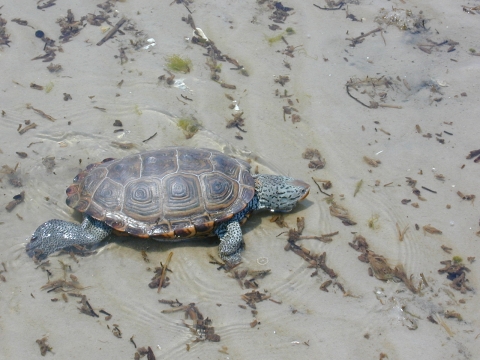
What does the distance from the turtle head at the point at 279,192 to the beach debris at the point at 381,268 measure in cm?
91

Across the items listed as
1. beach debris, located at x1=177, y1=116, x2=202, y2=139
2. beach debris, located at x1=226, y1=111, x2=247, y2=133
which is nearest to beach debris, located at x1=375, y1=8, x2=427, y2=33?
beach debris, located at x1=226, y1=111, x2=247, y2=133

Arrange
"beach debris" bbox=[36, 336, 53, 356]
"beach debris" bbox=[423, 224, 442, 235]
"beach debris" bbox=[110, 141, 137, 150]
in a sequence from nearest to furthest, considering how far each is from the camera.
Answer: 1. "beach debris" bbox=[36, 336, 53, 356]
2. "beach debris" bbox=[423, 224, 442, 235]
3. "beach debris" bbox=[110, 141, 137, 150]

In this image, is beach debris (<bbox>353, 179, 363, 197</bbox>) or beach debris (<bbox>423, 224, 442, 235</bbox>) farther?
beach debris (<bbox>353, 179, 363, 197</bbox>)

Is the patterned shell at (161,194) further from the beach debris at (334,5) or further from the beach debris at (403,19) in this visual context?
the beach debris at (403,19)

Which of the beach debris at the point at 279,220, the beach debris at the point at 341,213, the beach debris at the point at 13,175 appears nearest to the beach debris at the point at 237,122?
the beach debris at the point at 279,220

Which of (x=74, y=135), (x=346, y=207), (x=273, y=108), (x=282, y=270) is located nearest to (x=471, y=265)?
(x=346, y=207)

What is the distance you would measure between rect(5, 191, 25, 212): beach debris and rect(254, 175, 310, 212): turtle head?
9.64 ft

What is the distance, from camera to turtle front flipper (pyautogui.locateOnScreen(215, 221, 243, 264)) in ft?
16.1

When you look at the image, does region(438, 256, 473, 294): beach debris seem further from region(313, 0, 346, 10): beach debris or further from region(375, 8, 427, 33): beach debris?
region(313, 0, 346, 10): beach debris

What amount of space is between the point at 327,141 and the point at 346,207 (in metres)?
1.21

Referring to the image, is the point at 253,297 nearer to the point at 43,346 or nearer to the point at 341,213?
the point at 341,213

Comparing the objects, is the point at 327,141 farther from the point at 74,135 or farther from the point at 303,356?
the point at 74,135

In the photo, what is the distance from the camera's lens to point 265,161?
20.1ft

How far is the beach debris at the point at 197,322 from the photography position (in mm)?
4358
